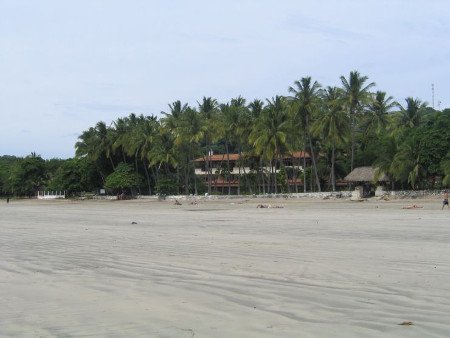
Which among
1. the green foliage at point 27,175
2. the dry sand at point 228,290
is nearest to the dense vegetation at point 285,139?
the green foliage at point 27,175

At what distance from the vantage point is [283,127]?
56094 millimetres

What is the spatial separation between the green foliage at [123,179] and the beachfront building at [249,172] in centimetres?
1039

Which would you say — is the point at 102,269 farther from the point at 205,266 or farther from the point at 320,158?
the point at 320,158

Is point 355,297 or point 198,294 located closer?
point 355,297

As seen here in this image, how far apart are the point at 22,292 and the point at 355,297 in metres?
4.79

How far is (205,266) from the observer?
9.92 m

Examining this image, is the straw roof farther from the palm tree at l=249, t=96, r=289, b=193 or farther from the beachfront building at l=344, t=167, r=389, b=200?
the palm tree at l=249, t=96, r=289, b=193

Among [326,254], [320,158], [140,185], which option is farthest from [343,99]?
[326,254]

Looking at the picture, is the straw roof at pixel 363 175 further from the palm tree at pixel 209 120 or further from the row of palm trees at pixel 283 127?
the palm tree at pixel 209 120

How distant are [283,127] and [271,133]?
1.55 metres

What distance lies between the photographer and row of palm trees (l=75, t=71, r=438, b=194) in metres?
54.0

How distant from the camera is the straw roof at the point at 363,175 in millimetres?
53188

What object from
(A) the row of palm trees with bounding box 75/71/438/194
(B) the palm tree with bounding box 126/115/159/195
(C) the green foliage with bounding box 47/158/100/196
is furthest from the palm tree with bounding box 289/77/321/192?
(C) the green foliage with bounding box 47/158/100/196

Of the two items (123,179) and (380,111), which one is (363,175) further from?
(123,179)
